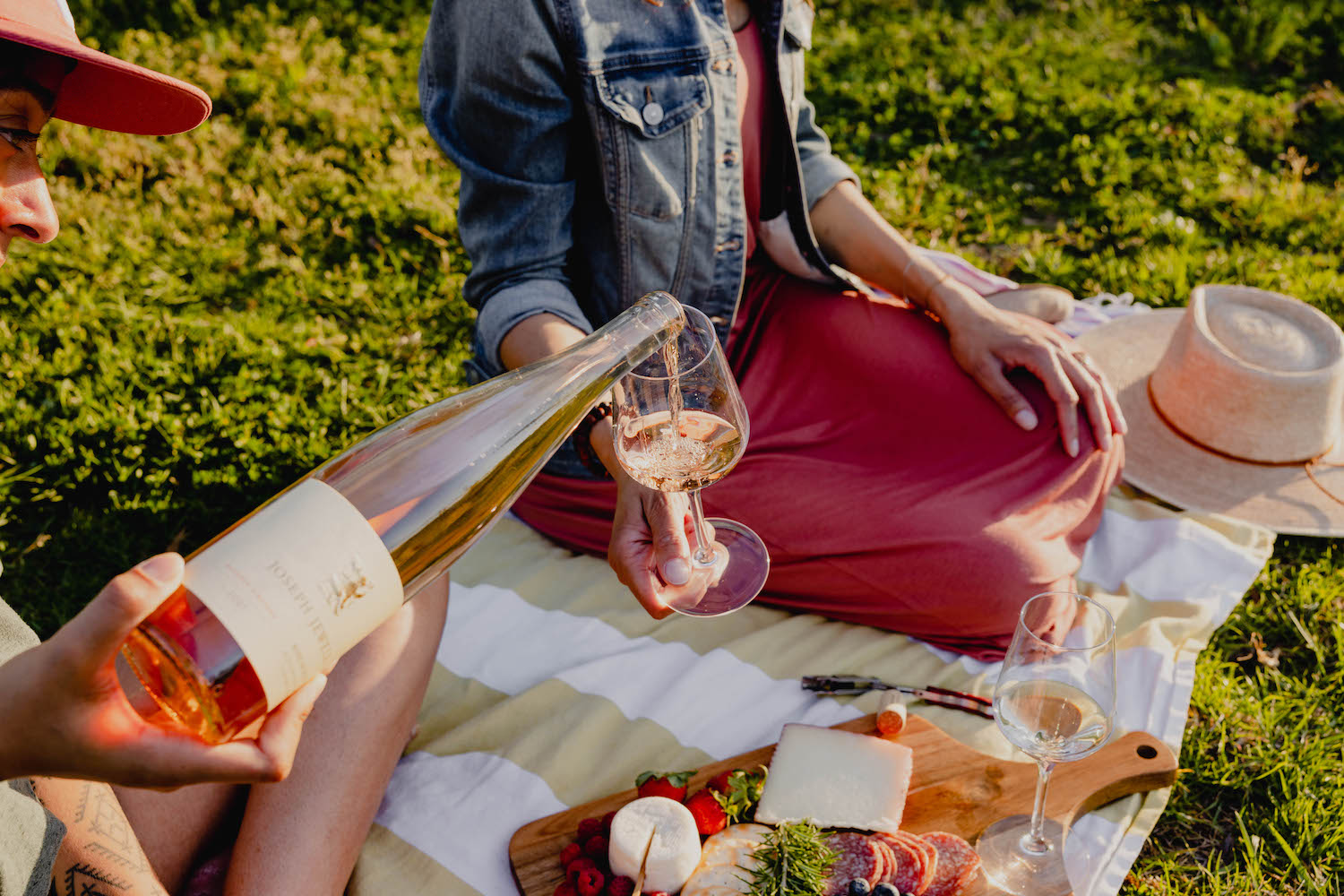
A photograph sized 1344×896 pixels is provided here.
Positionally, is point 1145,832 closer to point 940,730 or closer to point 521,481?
point 940,730

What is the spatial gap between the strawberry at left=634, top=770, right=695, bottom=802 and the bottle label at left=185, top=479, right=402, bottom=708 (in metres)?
0.89

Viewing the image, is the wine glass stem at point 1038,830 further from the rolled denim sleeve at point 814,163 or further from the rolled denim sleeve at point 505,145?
the rolled denim sleeve at point 814,163

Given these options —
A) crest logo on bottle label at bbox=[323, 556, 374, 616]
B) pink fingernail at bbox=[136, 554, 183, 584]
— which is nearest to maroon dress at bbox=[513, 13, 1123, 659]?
crest logo on bottle label at bbox=[323, 556, 374, 616]

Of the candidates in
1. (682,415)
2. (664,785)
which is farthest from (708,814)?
(682,415)

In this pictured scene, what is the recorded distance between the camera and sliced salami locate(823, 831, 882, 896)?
1.72m

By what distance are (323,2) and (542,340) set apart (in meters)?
3.88

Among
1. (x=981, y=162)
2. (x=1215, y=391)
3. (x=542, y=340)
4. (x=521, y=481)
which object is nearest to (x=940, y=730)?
(x=521, y=481)

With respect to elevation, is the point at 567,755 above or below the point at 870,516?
below

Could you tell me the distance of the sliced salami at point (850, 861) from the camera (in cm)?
172

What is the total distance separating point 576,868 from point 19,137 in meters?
1.39

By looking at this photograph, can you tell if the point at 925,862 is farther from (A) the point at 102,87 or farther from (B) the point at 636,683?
(A) the point at 102,87

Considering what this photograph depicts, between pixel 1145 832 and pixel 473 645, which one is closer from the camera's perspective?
pixel 1145 832

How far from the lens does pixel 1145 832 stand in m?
2.03

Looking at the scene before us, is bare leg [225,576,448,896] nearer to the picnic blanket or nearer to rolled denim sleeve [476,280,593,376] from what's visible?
the picnic blanket
